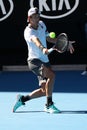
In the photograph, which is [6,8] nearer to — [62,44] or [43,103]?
[43,103]

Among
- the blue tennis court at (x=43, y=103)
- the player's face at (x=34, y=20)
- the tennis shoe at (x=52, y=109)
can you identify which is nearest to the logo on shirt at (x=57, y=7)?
the blue tennis court at (x=43, y=103)

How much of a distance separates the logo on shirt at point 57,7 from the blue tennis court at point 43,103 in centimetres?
115

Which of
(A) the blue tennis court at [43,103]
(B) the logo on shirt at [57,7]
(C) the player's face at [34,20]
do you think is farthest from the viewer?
(B) the logo on shirt at [57,7]

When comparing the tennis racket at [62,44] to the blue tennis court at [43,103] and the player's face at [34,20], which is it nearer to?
the player's face at [34,20]

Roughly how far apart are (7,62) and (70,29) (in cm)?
144

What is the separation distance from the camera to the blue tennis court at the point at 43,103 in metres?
5.97

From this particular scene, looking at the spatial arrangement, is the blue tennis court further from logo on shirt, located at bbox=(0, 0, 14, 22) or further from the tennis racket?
logo on shirt, located at bbox=(0, 0, 14, 22)

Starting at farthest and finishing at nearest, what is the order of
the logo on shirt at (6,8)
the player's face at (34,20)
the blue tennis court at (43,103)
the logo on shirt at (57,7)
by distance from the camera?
1. the logo on shirt at (6,8)
2. the logo on shirt at (57,7)
3. the player's face at (34,20)
4. the blue tennis court at (43,103)

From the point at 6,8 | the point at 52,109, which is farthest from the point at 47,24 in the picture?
the point at 52,109

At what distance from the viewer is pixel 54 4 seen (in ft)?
31.0
